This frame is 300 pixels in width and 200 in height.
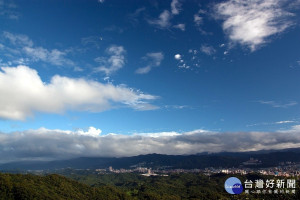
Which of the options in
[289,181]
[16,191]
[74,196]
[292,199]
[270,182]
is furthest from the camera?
[74,196]

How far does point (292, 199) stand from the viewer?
37031 mm

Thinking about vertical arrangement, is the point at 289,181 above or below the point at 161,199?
above

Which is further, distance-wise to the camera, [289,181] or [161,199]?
[161,199]

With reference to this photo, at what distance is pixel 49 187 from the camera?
587 ft

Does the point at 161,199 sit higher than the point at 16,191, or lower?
lower

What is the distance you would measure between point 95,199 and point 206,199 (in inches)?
3669

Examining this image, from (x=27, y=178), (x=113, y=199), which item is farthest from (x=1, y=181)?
(x=113, y=199)


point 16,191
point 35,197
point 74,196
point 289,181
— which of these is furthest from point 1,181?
point 289,181

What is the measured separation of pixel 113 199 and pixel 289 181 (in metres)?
181

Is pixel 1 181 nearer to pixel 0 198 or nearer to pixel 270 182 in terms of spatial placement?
pixel 0 198

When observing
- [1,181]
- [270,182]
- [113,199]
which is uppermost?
[270,182]

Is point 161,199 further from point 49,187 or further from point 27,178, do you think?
point 27,178

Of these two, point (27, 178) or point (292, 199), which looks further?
point (27, 178)

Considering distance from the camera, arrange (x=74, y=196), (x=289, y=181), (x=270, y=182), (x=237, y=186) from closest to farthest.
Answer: (x=289, y=181) → (x=237, y=186) → (x=270, y=182) → (x=74, y=196)
